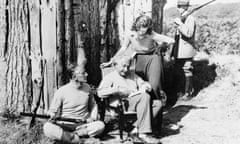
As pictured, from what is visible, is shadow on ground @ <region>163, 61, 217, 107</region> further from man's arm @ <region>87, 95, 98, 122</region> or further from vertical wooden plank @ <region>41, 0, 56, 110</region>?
vertical wooden plank @ <region>41, 0, 56, 110</region>

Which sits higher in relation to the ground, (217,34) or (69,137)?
(217,34)

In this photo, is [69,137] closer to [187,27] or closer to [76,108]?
[76,108]

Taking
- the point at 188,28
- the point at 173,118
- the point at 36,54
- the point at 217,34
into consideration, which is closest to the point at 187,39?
the point at 188,28

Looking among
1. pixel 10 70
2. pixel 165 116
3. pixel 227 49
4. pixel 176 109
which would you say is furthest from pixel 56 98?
pixel 227 49

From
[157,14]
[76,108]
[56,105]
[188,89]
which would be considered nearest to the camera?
[56,105]

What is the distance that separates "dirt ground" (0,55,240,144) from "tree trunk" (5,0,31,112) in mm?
678

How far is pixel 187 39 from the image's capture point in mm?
7633

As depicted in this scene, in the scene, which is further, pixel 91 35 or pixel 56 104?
pixel 91 35

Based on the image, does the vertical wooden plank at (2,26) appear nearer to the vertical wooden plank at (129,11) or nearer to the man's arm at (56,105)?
the man's arm at (56,105)

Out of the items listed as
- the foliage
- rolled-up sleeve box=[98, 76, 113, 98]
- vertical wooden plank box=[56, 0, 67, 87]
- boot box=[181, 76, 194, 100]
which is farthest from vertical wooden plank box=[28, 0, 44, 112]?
the foliage

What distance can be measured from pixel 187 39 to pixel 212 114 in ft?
5.36

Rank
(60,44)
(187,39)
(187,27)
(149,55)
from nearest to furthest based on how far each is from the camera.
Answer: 1. (60,44)
2. (149,55)
3. (187,27)
4. (187,39)

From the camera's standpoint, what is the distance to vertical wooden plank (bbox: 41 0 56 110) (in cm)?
547

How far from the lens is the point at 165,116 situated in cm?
673
